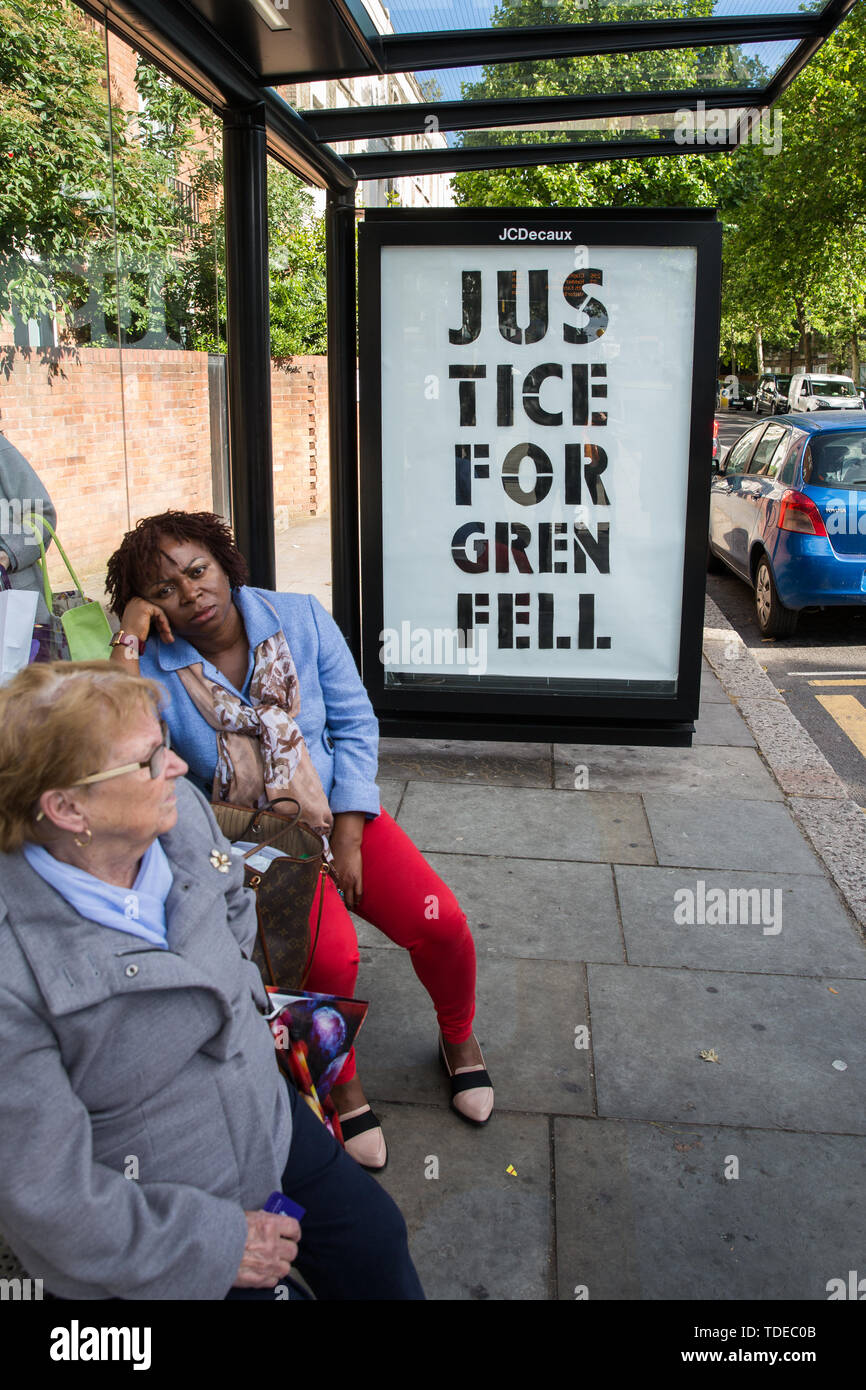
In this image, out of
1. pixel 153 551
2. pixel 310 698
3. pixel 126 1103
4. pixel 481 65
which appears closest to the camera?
pixel 126 1103

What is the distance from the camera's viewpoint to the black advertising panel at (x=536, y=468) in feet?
17.3

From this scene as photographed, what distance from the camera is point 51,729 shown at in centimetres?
187

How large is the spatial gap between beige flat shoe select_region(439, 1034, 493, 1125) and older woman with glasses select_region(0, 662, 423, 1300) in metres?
0.99

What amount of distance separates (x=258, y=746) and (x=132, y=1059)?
1211mm

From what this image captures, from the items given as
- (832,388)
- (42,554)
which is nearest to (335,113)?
(42,554)

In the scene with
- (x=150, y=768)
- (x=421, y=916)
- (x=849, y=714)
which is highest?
(x=150, y=768)

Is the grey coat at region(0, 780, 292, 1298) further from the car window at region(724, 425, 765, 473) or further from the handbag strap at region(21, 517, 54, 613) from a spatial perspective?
the car window at region(724, 425, 765, 473)

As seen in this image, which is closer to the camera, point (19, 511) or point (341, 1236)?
point (341, 1236)

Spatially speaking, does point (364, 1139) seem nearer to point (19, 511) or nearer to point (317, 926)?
point (317, 926)

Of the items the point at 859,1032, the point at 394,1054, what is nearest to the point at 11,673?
the point at 394,1054

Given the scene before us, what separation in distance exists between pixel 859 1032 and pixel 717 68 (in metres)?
4.16

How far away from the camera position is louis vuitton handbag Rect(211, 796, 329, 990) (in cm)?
258

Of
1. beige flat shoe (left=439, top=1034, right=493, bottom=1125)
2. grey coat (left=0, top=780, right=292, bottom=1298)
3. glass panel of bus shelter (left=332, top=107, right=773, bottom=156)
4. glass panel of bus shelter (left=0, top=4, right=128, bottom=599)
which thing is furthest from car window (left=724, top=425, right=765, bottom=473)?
grey coat (left=0, top=780, right=292, bottom=1298)

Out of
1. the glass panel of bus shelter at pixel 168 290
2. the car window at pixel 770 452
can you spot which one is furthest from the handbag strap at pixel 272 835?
the car window at pixel 770 452
